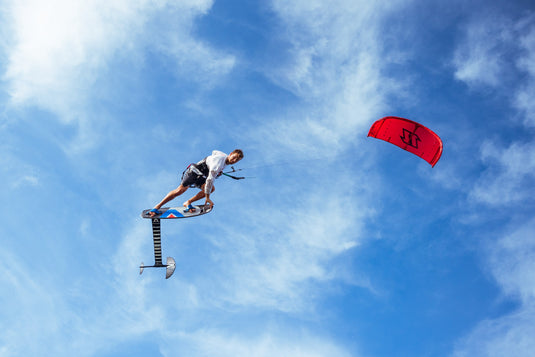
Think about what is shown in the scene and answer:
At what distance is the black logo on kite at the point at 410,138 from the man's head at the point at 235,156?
7940 mm

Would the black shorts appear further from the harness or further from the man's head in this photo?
the man's head

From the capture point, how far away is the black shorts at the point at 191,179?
14.2 metres

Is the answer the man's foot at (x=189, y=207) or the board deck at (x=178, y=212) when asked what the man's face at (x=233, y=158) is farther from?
the man's foot at (x=189, y=207)

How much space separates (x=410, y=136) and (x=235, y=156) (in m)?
8.25

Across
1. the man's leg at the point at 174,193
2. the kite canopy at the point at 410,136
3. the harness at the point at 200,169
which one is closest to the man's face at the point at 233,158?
the harness at the point at 200,169

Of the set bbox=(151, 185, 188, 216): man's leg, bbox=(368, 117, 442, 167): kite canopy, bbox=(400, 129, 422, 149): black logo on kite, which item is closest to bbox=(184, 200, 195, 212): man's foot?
bbox=(151, 185, 188, 216): man's leg

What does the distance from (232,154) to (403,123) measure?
8.02 m

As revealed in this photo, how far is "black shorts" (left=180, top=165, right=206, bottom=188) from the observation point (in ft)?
46.5

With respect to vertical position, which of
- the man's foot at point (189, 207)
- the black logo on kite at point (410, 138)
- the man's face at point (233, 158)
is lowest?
the man's face at point (233, 158)

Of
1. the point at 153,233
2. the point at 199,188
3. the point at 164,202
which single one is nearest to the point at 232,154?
the point at 199,188

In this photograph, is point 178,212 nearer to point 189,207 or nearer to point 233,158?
point 189,207

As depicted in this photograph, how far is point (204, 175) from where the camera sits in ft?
46.1

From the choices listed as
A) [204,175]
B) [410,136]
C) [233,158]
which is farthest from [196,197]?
[410,136]

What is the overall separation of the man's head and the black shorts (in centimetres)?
127
